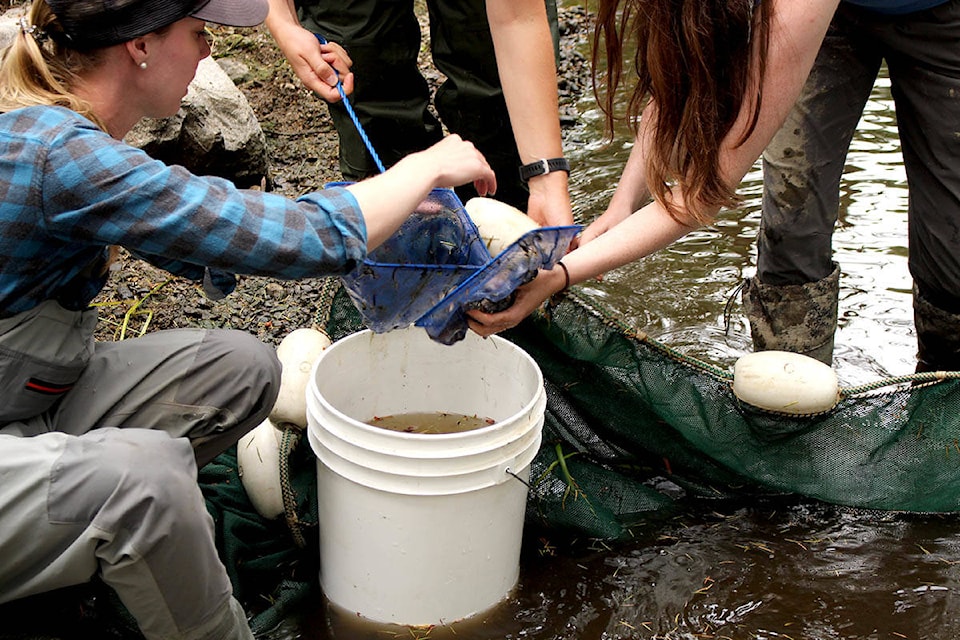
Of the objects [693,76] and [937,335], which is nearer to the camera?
[693,76]

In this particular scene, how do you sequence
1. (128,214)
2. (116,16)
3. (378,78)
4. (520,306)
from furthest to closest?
(378,78), (520,306), (116,16), (128,214)

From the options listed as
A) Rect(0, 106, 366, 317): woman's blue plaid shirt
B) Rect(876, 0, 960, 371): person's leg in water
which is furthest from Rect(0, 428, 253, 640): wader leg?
Rect(876, 0, 960, 371): person's leg in water

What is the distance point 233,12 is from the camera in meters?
2.12

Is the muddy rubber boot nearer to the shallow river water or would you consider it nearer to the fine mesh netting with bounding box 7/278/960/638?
the fine mesh netting with bounding box 7/278/960/638

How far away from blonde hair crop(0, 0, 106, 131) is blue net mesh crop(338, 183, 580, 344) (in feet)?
2.16

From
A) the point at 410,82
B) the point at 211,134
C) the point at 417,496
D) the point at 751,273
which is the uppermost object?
the point at 410,82

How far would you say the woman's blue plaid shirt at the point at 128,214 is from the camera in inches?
70.1

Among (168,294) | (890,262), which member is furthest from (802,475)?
(168,294)

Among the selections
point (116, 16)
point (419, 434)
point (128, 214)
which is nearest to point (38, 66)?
point (116, 16)

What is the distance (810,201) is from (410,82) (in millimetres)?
1368

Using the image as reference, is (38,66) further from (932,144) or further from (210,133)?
(210,133)

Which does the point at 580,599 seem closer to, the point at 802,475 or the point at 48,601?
the point at 802,475

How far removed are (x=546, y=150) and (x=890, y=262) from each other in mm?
2122

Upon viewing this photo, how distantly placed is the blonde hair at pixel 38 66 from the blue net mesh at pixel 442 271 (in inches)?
25.9
